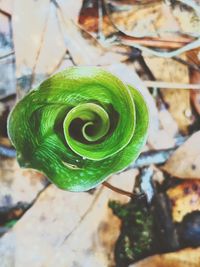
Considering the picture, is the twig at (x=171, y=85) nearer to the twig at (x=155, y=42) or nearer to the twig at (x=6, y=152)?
the twig at (x=155, y=42)

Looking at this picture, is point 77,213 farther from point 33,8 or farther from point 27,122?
point 33,8

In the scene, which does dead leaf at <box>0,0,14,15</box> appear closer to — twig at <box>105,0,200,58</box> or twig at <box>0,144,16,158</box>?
twig at <box>105,0,200,58</box>

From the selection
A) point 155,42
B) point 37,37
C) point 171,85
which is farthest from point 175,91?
point 37,37

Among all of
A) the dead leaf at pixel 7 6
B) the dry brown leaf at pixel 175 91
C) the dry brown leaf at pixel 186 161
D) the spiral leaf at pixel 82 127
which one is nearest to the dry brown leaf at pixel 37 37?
the dead leaf at pixel 7 6

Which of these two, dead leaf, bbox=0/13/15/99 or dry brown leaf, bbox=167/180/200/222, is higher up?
dead leaf, bbox=0/13/15/99

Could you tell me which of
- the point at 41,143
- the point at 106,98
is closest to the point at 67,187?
the point at 41,143

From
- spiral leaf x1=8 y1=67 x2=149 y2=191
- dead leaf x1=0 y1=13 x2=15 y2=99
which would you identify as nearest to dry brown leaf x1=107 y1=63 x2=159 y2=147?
spiral leaf x1=8 y1=67 x2=149 y2=191
